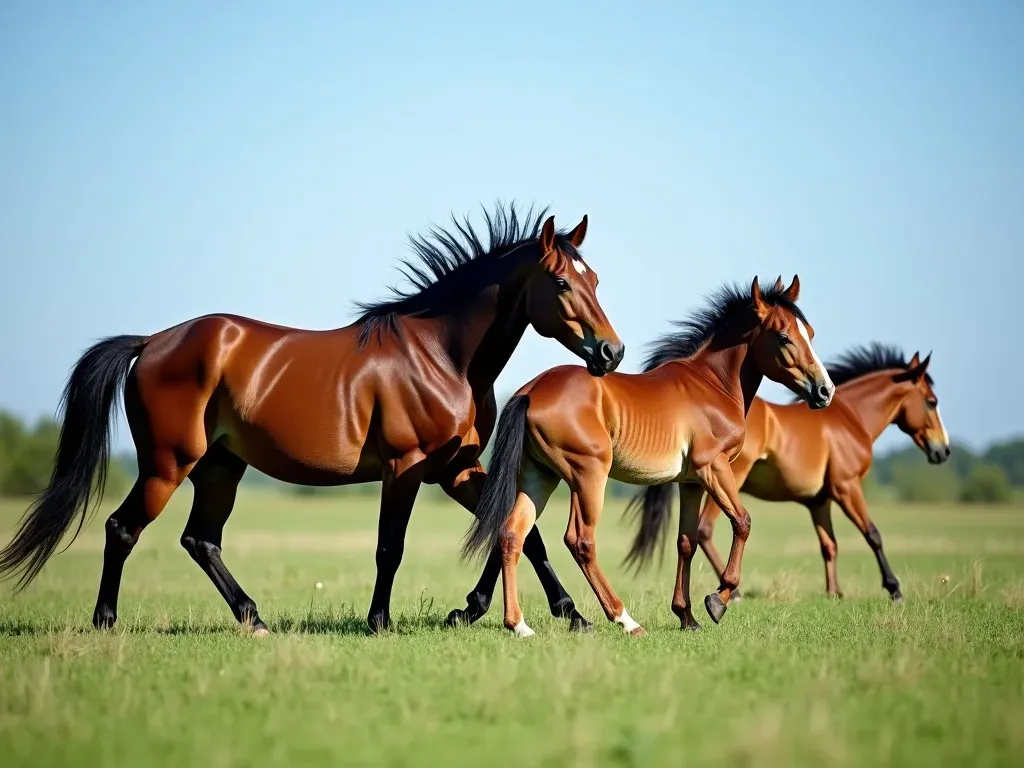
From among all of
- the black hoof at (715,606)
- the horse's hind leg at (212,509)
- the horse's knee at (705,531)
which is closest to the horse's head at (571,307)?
the black hoof at (715,606)

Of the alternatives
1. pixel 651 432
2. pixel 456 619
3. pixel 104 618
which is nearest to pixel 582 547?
pixel 651 432

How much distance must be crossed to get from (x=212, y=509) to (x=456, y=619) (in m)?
2.20

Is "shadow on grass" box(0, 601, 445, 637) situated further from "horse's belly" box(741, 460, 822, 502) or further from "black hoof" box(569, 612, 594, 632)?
"horse's belly" box(741, 460, 822, 502)

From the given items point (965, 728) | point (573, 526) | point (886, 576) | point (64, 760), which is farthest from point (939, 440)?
point (64, 760)

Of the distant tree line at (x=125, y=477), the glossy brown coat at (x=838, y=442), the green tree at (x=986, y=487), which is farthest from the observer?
the green tree at (x=986, y=487)

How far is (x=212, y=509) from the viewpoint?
356 inches

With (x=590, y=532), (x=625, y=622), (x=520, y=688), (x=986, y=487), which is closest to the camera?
(x=520, y=688)

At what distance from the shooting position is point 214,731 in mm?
4852

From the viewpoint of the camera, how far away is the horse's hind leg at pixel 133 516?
8.44 metres

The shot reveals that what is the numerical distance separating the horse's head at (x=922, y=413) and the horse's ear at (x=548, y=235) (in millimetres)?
7799

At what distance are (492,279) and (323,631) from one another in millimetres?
3116

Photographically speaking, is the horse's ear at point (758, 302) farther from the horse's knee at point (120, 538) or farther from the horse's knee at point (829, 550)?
the horse's knee at point (120, 538)

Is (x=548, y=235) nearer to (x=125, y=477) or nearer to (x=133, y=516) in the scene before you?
(x=133, y=516)

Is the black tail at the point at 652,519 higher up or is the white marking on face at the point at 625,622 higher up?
the black tail at the point at 652,519
